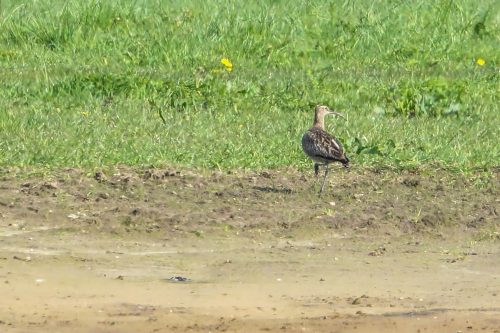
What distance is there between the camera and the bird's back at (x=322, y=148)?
9297 mm

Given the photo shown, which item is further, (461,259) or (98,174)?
(98,174)

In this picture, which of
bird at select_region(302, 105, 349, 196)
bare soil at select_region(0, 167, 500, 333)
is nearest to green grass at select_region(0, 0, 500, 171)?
bird at select_region(302, 105, 349, 196)

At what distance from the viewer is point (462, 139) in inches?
439

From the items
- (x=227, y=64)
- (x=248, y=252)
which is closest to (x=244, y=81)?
(x=227, y=64)

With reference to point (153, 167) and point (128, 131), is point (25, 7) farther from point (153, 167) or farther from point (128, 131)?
point (153, 167)

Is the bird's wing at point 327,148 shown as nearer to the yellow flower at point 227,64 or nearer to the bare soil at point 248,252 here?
the bare soil at point 248,252

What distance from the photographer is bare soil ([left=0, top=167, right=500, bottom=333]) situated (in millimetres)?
6914

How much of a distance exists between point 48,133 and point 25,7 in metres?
5.66

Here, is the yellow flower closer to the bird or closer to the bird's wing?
the bird

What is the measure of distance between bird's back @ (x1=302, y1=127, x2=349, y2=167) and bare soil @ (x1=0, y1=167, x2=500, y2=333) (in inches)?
8.2

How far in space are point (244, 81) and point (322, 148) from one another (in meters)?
4.04

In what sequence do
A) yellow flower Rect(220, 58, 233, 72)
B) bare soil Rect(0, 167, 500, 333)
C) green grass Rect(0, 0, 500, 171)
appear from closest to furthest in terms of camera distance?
bare soil Rect(0, 167, 500, 333)
green grass Rect(0, 0, 500, 171)
yellow flower Rect(220, 58, 233, 72)

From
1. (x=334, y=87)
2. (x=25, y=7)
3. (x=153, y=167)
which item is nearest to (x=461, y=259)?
(x=153, y=167)

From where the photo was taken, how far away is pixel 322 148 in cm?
937
